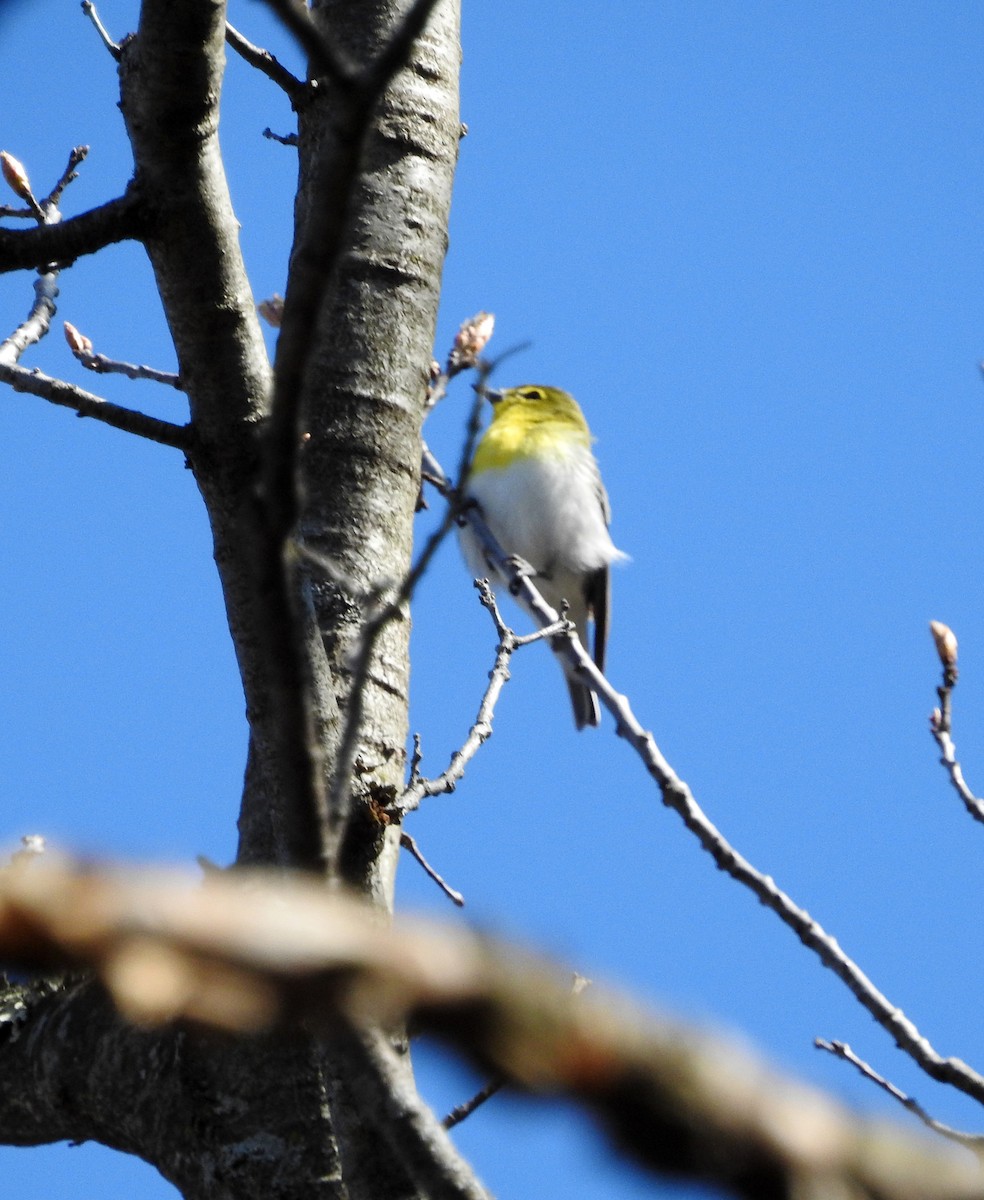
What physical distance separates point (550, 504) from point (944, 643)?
4.17 m

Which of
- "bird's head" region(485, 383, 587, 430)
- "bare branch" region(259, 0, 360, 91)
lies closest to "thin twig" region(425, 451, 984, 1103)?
"bare branch" region(259, 0, 360, 91)

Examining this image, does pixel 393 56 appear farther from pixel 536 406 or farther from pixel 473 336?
pixel 536 406

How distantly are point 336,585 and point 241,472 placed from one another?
424mm

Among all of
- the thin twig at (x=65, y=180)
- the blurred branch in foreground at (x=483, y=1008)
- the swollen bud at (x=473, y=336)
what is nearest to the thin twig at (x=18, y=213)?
the thin twig at (x=65, y=180)

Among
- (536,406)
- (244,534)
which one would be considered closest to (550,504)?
(536,406)

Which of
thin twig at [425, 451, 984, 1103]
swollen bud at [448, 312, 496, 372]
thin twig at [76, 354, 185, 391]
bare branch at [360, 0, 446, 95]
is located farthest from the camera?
swollen bud at [448, 312, 496, 372]

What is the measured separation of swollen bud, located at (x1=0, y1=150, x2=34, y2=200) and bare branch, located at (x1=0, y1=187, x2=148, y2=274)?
8.86 ft

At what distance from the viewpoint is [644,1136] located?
547 mm

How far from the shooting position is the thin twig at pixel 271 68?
382 centimetres

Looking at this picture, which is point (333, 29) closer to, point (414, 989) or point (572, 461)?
point (414, 989)

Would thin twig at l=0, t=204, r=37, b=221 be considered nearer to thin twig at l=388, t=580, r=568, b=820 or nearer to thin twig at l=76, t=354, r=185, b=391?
thin twig at l=76, t=354, r=185, b=391

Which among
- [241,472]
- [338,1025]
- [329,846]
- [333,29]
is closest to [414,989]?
[338,1025]

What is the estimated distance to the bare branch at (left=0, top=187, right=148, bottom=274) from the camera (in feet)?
8.57

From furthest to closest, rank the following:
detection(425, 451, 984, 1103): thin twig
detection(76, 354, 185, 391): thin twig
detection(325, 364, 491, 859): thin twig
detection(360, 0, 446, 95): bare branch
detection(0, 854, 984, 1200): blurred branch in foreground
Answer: detection(76, 354, 185, 391): thin twig < detection(425, 451, 984, 1103): thin twig < detection(325, 364, 491, 859): thin twig < detection(360, 0, 446, 95): bare branch < detection(0, 854, 984, 1200): blurred branch in foreground
